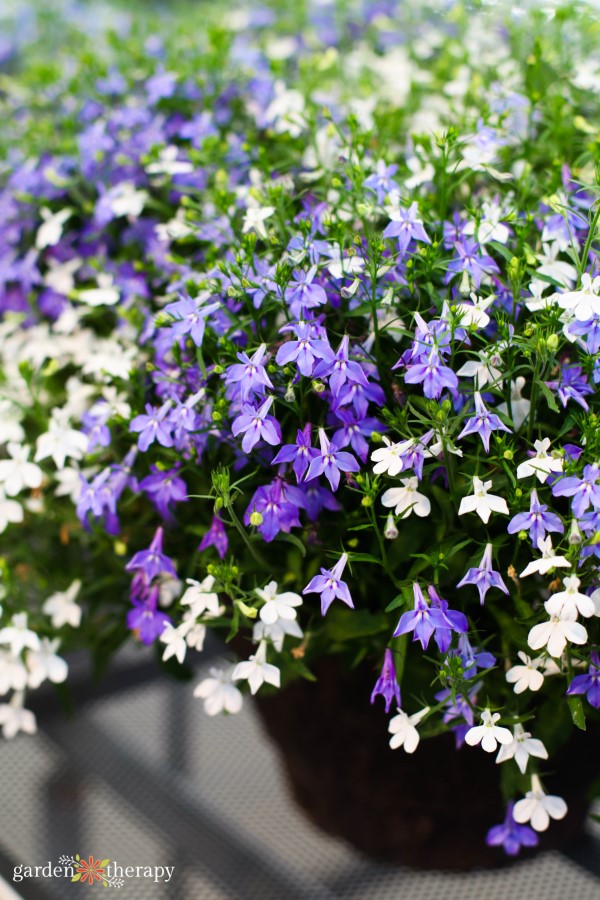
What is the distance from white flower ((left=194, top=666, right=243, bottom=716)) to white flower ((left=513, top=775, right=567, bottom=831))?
0.22 metres

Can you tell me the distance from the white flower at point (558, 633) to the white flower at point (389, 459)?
0.13m

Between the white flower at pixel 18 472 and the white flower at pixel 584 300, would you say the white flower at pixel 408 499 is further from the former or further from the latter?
the white flower at pixel 18 472

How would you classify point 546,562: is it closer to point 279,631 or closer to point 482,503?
point 482,503

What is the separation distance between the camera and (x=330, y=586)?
1.96 feet

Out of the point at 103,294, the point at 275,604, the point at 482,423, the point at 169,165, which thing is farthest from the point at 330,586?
the point at 169,165

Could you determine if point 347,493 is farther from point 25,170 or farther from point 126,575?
point 25,170

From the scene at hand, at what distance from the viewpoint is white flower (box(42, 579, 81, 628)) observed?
0.79 m

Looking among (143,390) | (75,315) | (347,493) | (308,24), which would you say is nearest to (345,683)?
(347,493)

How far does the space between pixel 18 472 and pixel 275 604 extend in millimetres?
275

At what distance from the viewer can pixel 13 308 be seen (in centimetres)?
96

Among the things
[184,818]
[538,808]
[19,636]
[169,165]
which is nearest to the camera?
[538,808]

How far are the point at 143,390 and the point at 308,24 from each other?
2.68 ft

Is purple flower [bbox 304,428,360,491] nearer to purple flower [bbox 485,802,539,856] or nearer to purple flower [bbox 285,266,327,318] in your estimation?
purple flower [bbox 285,266,327,318]

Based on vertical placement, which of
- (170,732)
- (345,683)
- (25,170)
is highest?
(25,170)
